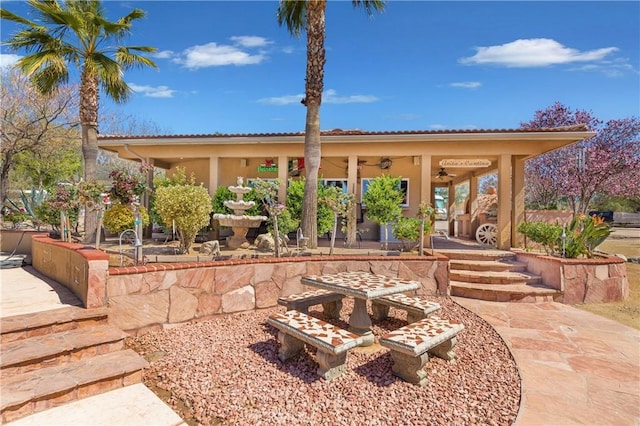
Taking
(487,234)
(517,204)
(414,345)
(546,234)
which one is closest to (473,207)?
(487,234)

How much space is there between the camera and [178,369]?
3686 millimetres

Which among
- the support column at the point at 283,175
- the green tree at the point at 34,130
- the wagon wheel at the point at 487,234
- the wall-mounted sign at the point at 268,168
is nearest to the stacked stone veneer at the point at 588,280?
the wagon wheel at the point at 487,234

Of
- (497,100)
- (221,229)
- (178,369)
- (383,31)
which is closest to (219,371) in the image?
(178,369)

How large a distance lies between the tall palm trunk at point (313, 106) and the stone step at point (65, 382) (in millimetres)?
5637

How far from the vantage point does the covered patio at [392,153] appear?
953 cm

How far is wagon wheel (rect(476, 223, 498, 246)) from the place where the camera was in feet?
35.9

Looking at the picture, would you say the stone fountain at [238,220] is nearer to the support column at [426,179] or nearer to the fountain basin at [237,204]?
the fountain basin at [237,204]

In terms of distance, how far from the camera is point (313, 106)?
9.00 m

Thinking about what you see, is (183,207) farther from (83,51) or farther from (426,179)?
(426,179)

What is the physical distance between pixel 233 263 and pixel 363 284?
7.57 feet

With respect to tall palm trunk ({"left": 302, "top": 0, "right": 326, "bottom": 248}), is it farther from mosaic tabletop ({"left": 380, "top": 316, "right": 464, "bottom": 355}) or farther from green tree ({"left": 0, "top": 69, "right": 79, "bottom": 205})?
green tree ({"left": 0, "top": 69, "right": 79, "bottom": 205})

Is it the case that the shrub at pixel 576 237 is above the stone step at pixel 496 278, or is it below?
above

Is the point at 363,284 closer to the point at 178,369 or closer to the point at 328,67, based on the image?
the point at 178,369

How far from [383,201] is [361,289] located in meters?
5.94
